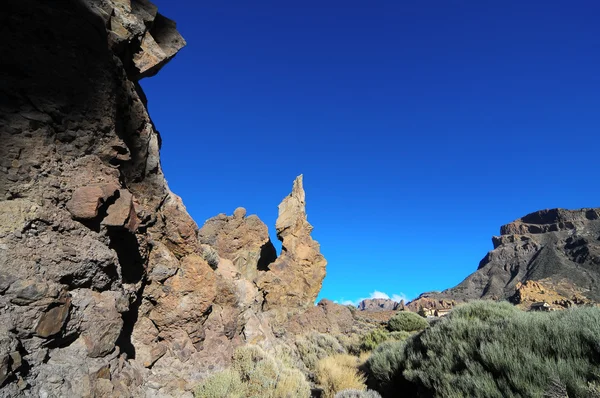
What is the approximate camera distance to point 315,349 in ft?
42.9

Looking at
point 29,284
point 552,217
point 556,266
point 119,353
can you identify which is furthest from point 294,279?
point 552,217

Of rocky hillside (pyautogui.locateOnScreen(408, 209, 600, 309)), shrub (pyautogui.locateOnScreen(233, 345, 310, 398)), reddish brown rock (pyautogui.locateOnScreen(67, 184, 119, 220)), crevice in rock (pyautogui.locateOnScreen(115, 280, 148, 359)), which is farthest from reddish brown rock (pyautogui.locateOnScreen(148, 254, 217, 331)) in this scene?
rocky hillside (pyautogui.locateOnScreen(408, 209, 600, 309))

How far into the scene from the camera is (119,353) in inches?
163

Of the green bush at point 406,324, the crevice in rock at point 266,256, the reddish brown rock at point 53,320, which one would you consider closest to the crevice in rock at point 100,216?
the reddish brown rock at point 53,320

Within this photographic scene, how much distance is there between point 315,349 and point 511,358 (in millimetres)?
9356

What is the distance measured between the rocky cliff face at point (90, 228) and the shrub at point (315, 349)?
18.7 feet

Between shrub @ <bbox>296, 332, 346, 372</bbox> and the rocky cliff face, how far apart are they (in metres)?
5.69

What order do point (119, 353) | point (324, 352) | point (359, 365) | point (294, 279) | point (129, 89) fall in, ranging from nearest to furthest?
1. point (119, 353)
2. point (129, 89)
3. point (359, 365)
4. point (324, 352)
5. point (294, 279)

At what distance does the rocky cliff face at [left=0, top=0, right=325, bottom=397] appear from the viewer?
3197mm

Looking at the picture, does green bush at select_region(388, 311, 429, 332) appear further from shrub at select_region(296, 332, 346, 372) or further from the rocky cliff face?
the rocky cliff face

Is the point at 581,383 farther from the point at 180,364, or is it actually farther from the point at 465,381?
the point at 180,364

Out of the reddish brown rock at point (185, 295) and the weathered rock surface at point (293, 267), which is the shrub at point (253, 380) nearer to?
the reddish brown rock at point (185, 295)

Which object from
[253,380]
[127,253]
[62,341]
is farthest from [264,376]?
[62,341]

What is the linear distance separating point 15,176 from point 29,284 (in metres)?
1.17
